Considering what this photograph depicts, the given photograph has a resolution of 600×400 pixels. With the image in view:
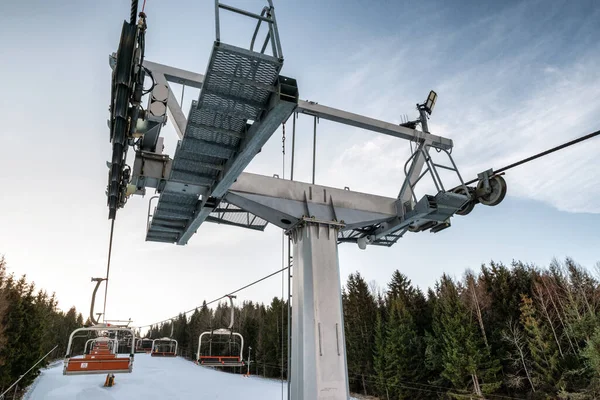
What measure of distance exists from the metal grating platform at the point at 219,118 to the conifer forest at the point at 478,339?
2597cm

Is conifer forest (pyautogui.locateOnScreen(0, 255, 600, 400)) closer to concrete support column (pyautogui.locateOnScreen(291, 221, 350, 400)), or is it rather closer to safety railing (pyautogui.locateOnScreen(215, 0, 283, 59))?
concrete support column (pyautogui.locateOnScreen(291, 221, 350, 400))

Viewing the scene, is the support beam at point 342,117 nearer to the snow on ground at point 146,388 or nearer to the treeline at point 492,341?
the treeline at point 492,341

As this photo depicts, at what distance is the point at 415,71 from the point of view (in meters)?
11.1

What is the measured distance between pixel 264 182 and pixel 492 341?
37210 mm

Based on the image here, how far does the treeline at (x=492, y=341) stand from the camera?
29359mm

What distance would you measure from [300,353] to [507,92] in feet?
36.1

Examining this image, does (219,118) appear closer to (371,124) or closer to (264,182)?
(264,182)

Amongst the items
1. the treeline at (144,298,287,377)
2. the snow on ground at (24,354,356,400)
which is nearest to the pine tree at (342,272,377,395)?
the treeline at (144,298,287,377)

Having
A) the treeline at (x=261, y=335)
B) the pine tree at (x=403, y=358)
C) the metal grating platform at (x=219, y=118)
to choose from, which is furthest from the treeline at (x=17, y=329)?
the pine tree at (x=403, y=358)

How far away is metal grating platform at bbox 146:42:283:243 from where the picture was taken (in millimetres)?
3957

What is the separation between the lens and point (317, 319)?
21.7 feet

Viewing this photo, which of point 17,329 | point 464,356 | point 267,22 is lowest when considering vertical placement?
point 464,356

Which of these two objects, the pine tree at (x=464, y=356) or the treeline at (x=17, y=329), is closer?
the treeline at (x=17, y=329)

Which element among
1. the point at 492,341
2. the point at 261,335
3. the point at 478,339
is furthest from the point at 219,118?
the point at 261,335
